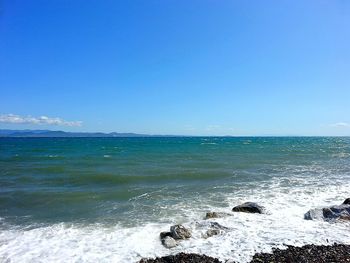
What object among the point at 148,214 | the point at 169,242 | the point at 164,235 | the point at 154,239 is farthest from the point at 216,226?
the point at 148,214

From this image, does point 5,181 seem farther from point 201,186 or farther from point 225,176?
point 225,176

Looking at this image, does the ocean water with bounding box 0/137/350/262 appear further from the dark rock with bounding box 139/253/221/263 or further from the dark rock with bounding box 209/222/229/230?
the dark rock with bounding box 139/253/221/263

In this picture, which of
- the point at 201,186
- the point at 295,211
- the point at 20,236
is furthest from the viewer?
the point at 201,186

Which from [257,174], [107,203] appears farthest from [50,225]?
[257,174]

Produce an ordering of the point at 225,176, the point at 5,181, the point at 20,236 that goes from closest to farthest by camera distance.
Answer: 1. the point at 20,236
2. the point at 5,181
3. the point at 225,176

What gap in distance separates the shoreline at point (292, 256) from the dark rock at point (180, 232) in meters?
1.74

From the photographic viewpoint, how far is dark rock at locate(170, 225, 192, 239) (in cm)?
1212

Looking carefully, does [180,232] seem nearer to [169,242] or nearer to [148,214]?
[169,242]

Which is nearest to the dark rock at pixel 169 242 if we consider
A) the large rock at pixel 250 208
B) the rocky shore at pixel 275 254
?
the rocky shore at pixel 275 254

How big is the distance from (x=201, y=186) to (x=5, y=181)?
56.9 feet

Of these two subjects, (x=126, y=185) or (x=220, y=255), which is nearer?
(x=220, y=255)

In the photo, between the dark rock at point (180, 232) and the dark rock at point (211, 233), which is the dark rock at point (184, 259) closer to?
the dark rock at point (180, 232)

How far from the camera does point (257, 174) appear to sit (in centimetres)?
3127

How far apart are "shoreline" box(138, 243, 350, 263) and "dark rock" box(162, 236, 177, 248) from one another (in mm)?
1066
